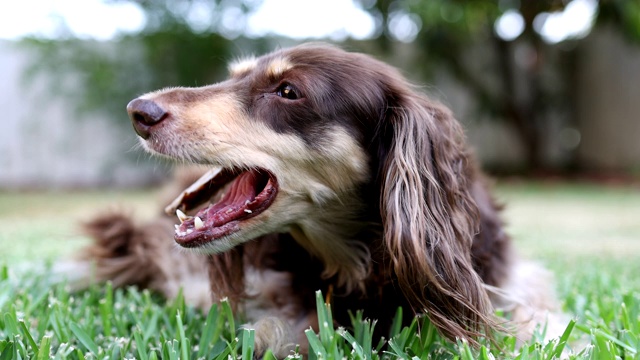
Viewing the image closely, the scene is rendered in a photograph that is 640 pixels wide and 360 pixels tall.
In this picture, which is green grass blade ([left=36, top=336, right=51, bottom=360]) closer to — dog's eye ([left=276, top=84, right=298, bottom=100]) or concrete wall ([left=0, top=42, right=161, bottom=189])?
dog's eye ([left=276, top=84, right=298, bottom=100])

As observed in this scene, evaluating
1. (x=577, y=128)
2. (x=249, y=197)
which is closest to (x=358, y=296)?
(x=249, y=197)

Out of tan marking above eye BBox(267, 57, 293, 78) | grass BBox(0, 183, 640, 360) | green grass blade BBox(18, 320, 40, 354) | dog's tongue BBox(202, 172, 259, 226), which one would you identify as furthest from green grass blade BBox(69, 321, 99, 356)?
tan marking above eye BBox(267, 57, 293, 78)

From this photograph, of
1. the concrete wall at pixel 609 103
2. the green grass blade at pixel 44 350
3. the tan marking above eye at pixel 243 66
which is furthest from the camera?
the concrete wall at pixel 609 103

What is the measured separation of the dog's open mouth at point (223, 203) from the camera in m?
2.04

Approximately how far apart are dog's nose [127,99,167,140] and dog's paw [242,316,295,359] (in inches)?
30.6

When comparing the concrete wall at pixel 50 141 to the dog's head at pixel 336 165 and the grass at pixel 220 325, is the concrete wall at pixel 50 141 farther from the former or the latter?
the dog's head at pixel 336 165

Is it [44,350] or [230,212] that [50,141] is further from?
[44,350]

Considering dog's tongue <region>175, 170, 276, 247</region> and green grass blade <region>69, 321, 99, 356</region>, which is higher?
dog's tongue <region>175, 170, 276, 247</region>

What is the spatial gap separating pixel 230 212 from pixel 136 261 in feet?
4.12

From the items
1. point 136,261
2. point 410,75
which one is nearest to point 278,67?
point 136,261

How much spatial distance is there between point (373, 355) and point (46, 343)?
0.97m

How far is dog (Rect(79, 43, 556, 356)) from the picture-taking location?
6.44 feet

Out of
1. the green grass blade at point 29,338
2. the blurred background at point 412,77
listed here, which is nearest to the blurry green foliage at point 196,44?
the blurred background at point 412,77

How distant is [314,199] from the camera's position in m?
2.18
